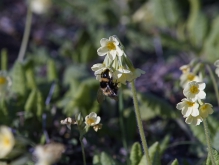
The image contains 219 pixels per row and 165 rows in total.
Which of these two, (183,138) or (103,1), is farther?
(103,1)

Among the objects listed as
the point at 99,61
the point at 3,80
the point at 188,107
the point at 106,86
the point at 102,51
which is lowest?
the point at 188,107

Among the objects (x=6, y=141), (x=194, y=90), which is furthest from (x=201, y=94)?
(x=6, y=141)

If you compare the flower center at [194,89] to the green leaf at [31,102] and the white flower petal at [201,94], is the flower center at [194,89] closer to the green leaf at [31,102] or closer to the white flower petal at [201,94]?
the white flower petal at [201,94]

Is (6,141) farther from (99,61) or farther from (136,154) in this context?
(99,61)

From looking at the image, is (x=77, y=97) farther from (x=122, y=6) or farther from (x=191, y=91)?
(x=122, y=6)

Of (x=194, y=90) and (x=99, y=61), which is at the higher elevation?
(x=99, y=61)

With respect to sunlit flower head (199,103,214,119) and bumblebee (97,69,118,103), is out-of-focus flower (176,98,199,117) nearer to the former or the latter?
sunlit flower head (199,103,214,119)

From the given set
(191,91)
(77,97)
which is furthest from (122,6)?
(191,91)
